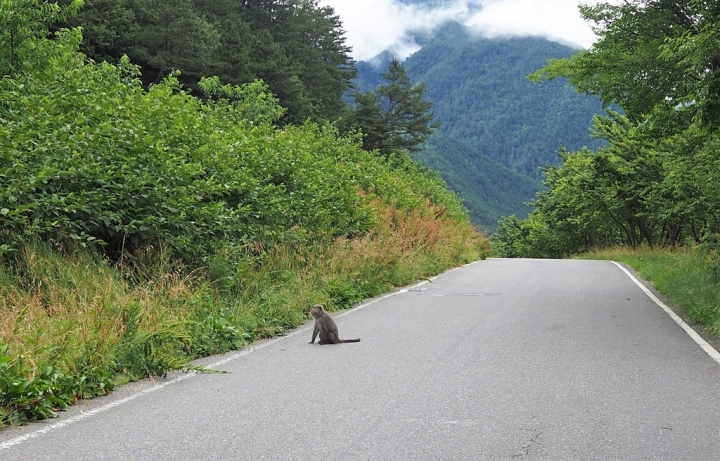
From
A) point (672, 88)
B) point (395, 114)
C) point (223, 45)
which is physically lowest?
point (672, 88)

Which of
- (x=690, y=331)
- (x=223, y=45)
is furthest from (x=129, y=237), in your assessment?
(x=223, y=45)

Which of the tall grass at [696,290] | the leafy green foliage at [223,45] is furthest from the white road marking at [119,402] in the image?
the leafy green foliage at [223,45]

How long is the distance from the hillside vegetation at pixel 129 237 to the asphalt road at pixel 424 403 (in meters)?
0.52

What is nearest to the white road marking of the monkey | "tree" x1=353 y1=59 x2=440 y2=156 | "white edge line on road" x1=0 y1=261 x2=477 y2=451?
"white edge line on road" x1=0 y1=261 x2=477 y2=451

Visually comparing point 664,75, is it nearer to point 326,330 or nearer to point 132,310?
point 326,330

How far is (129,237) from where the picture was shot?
32.2 feet

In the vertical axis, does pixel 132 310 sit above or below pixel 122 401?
above

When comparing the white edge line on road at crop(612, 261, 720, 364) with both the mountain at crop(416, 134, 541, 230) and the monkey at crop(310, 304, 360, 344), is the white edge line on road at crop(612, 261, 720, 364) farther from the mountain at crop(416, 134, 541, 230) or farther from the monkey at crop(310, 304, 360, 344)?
the mountain at crop(416, 134, 541, 230)

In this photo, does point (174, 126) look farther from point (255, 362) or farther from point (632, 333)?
point (632, 333)

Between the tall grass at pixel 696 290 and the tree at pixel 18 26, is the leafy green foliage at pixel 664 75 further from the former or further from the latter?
the tree at pixel 18 26

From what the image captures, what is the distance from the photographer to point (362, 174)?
24188 millimetres

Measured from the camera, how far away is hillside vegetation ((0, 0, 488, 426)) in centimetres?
654

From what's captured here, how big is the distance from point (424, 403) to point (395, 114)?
49.0m

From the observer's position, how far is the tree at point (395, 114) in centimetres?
5000
